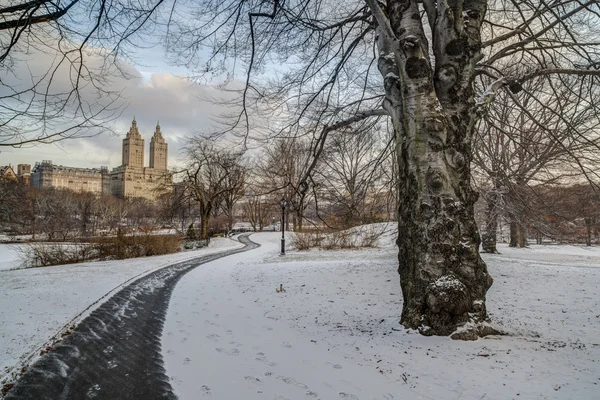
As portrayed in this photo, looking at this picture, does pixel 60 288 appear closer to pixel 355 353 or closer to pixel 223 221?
pixel 355 353

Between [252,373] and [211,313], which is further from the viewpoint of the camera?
[211,313]

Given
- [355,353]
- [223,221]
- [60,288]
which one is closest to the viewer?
[355,353]

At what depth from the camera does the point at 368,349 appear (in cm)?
370

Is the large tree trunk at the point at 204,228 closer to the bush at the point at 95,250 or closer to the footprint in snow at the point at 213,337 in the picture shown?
the bush at the point at 95,250

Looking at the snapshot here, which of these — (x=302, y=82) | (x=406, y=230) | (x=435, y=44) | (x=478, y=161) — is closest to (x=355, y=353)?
(x=406, y=230)

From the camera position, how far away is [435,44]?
416 cm

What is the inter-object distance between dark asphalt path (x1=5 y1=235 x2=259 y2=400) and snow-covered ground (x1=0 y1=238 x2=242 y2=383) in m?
0.31

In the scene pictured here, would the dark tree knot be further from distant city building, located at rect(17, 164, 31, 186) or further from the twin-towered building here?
the twin-towered building

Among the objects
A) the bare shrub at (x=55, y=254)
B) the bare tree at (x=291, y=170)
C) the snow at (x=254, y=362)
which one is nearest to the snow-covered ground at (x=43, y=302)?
the snow at (x=254, y=362)

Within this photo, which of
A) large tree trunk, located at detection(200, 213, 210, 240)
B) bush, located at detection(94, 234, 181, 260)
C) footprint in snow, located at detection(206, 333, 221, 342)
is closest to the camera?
footprint in snow, located at detection(206, 333, 221, 342)

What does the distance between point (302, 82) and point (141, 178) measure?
5308 inches

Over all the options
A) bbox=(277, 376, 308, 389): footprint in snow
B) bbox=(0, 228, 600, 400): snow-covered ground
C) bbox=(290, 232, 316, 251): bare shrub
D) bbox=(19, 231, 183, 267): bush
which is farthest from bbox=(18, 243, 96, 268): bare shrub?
bbox=(277, 376, 308, 389): footprint in snow

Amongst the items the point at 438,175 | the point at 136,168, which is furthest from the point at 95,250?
the point at 136,168

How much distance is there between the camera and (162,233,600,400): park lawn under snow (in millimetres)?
2812
